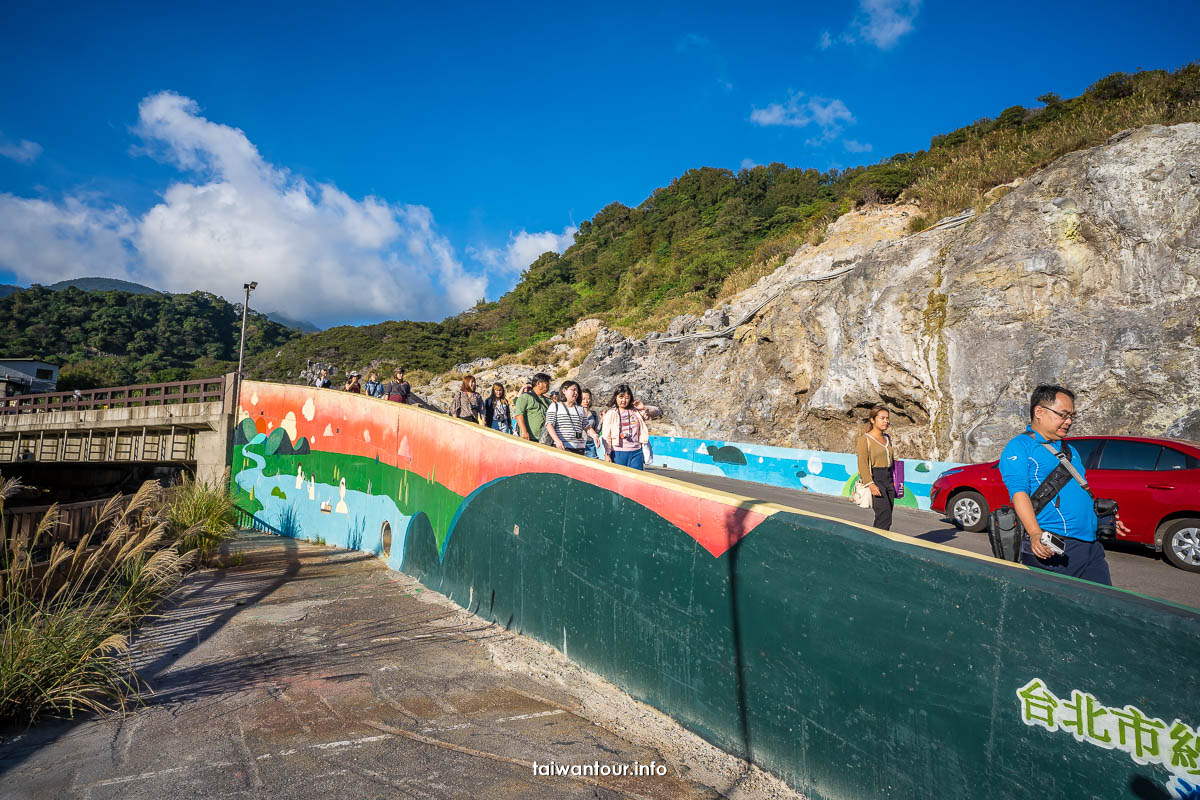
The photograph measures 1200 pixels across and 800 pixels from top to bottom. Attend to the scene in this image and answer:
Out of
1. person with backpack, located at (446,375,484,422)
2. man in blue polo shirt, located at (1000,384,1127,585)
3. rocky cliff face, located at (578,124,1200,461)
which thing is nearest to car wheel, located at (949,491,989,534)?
rocky cliff face, located at (578,124,1200,461)

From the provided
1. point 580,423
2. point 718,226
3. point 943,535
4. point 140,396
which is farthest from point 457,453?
Result: point 718,226

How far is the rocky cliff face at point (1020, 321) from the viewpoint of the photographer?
12.3m

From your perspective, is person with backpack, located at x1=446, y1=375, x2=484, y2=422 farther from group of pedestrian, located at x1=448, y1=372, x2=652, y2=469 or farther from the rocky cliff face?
the rocky cliff face

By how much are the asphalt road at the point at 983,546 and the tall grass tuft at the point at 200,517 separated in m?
7.34

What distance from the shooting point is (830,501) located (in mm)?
12945

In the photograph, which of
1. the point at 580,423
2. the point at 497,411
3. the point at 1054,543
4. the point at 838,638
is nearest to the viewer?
the point at 838,638

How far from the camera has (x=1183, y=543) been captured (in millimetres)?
7059

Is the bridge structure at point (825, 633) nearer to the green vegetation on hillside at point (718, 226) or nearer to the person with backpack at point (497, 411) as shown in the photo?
the person with backpack at point (497, 411)

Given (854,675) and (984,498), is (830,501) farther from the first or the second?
(854,675)

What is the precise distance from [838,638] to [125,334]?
10404cm

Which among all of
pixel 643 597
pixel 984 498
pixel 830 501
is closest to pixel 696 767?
pixel 643 597

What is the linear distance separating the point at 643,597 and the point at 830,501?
34.1ft

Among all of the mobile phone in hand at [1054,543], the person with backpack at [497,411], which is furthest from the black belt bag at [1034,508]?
the person with backpack at [497,411]

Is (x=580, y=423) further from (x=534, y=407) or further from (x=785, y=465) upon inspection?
(x=785, y=465)
